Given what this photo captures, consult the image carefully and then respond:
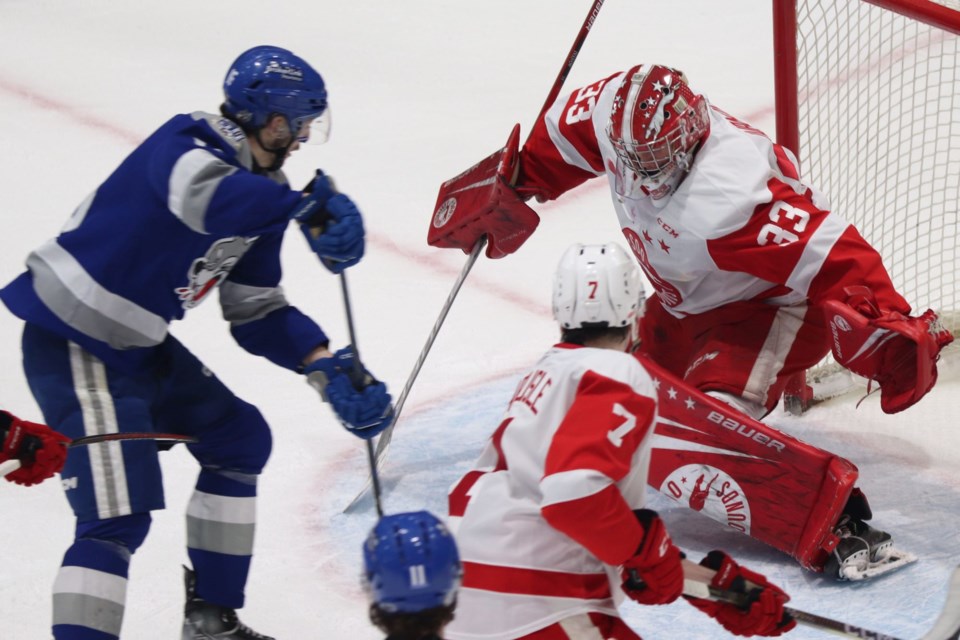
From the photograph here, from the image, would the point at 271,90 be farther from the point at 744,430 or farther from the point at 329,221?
the point at 744,430

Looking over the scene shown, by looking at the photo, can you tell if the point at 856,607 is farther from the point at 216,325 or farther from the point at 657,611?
the point at 216,325

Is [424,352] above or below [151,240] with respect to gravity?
below

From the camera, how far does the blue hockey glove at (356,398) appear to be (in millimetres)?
2652

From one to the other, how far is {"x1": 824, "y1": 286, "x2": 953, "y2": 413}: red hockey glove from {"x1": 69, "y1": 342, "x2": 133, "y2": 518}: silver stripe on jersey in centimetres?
144

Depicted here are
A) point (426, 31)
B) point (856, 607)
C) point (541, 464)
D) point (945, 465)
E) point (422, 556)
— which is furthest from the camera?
point (426, 31)

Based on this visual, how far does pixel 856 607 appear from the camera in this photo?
9.46ft

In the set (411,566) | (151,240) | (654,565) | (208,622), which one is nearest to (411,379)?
(208,622)

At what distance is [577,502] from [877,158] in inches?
93.5

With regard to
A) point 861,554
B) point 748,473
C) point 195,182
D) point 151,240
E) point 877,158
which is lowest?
point 861,554

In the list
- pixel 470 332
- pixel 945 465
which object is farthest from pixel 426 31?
pixel 945 465

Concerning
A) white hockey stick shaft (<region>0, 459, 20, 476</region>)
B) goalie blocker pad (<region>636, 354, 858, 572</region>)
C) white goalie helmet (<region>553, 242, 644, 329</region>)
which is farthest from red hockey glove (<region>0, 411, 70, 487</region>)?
goalie blocker pad (<region>636, 354, 858, 572</region>)

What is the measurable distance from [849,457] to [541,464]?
5.46 ft

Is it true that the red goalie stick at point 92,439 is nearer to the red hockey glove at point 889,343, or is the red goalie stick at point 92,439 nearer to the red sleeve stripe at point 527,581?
the red sleeve stripe at point 527,581

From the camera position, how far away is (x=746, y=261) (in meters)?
2.96
